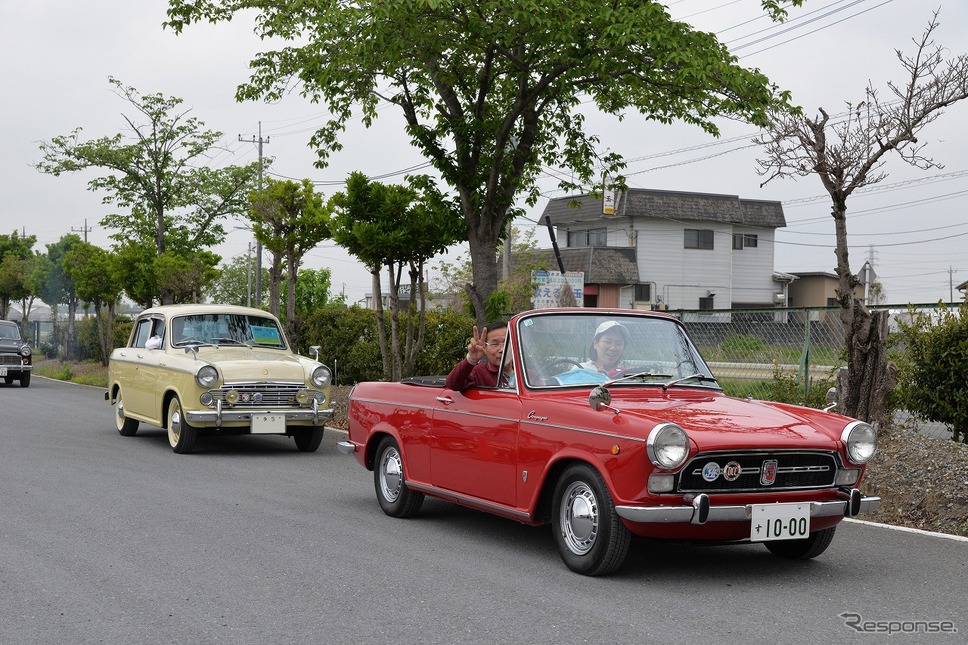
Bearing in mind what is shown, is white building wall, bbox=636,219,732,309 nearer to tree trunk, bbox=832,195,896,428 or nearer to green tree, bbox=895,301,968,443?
green tree, bbox=895,301,968,443

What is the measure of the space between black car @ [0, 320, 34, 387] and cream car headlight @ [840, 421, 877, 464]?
2479 centimetres

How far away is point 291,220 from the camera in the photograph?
69.2ft

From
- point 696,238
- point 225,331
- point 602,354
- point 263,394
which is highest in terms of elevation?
point 696,238

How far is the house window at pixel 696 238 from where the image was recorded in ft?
155

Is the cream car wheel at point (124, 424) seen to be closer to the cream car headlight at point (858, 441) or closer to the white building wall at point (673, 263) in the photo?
the cream car headlight at point (858, 441)

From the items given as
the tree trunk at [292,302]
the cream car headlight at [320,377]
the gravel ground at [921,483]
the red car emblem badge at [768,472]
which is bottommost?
the gravel ground at [921,483]

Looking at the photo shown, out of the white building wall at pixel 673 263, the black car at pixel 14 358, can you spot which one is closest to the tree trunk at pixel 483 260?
the black car at pixel 14 358

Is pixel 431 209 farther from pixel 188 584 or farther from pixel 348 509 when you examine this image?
pixel 188 584

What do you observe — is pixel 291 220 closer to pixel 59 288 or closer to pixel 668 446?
pixel 668 446

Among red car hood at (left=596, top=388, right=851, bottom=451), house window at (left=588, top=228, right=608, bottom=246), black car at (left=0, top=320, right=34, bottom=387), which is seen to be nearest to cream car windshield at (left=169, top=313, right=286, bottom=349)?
red car hood at (left=596, top=388, right=851, bottom=451)

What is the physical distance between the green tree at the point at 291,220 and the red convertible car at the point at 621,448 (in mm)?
13407

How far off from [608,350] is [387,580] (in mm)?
2202

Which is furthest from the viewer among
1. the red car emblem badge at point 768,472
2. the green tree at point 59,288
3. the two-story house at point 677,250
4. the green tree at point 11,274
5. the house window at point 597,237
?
the green tree at point 11,274

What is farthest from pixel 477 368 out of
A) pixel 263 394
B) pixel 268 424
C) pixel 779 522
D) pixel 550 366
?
pixel 263 394
